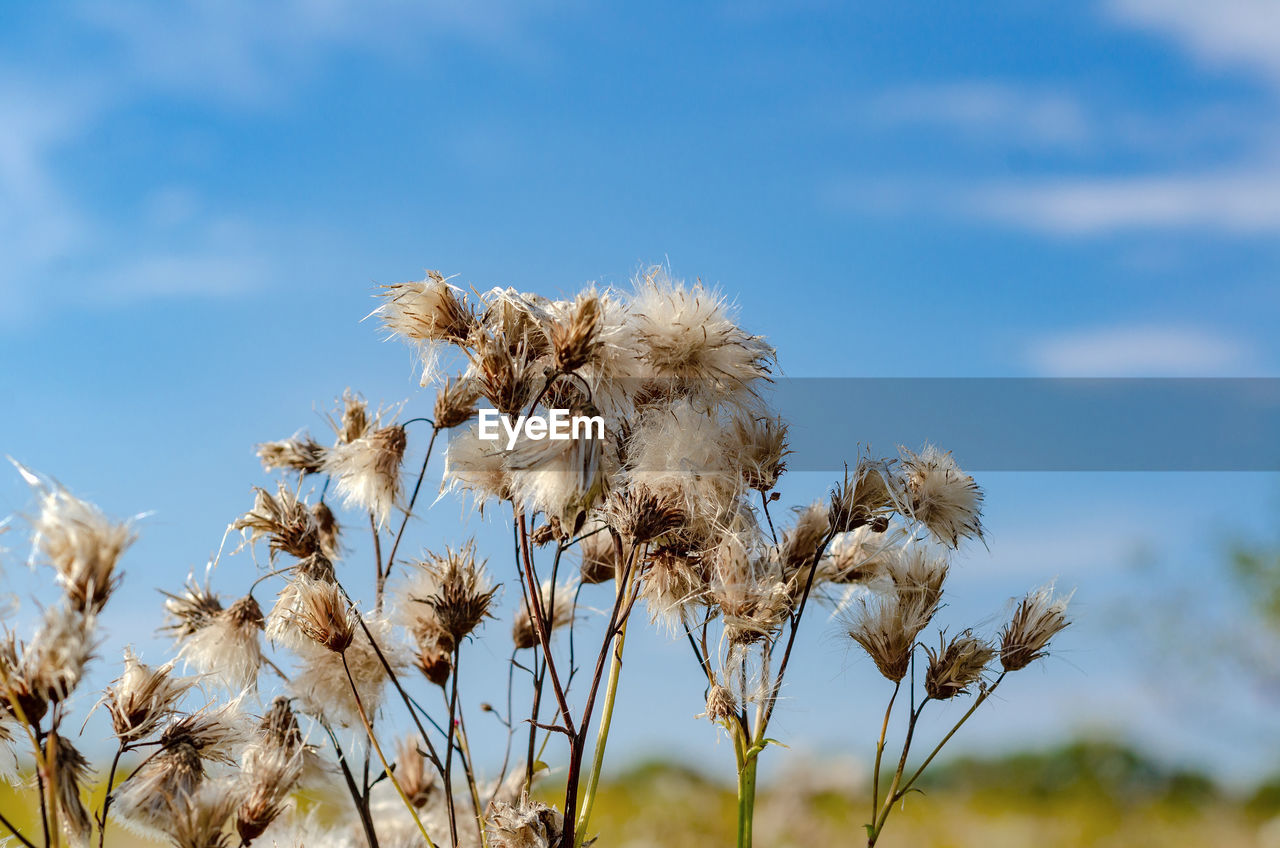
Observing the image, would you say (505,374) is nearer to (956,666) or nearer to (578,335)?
(578,335)

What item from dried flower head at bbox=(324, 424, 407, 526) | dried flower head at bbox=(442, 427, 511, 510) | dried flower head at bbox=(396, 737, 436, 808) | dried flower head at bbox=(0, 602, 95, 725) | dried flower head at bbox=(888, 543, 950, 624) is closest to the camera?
dried flower head at bbox=(0, 602, 95, 725)

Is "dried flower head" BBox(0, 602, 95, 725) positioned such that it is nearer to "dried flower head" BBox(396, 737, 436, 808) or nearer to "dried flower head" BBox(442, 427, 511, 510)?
"dried flower head" BBox(442, 427, 511, 510)

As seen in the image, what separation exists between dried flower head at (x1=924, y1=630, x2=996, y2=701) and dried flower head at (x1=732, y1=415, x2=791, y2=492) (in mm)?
367

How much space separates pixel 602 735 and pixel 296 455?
2.79 ft

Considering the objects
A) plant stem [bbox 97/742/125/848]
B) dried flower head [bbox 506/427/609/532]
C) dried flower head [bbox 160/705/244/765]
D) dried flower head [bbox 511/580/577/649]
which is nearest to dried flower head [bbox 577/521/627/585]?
dried flower head [bbox 511/580/577/649]

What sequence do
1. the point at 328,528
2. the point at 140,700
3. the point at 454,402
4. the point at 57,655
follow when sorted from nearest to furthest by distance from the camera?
the point at 57,655, the point at 140,700, the point at 454,402, the point at 328,528

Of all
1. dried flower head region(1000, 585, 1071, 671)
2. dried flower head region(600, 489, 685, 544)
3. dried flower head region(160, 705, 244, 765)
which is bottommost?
dried flower head region(160, 705, 244, 765)

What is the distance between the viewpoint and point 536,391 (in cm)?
149

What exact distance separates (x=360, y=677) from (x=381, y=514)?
277 mm

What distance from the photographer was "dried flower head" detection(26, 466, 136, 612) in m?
1.00

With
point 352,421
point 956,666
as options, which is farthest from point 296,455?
point 956,666

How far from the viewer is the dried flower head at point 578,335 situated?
1.42m

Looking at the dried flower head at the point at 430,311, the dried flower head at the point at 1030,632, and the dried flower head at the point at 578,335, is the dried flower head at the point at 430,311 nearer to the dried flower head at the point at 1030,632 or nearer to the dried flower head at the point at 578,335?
the dried flower head at the point at 578,335

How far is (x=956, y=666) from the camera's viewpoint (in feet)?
5.31
